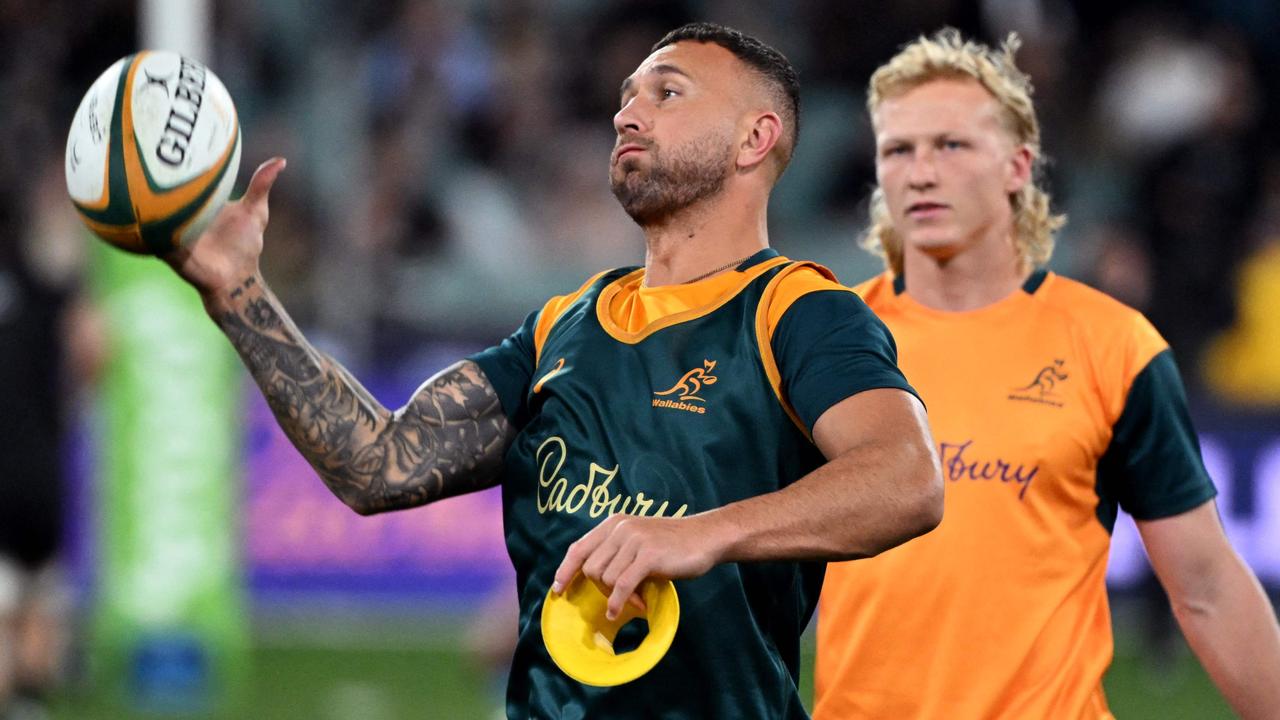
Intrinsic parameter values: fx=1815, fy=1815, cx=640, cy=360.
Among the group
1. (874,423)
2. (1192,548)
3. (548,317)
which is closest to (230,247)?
(548,317)

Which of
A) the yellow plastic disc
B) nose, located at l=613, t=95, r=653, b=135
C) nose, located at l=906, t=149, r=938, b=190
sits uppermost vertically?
nose, located at l=613, t=95, r=653, b=135

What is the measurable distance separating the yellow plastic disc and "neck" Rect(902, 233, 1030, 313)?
A: 1588 mm

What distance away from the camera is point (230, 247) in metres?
3.27

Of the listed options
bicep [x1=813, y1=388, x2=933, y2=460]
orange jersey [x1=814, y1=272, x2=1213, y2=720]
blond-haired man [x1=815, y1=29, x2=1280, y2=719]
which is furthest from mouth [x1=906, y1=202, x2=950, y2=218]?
bicep [x1=813, y1=388, x2=933, y2=460]

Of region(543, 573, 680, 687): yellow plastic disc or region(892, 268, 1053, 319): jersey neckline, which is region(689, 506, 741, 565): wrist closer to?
region(543, 573, 680, 687): yellow plastic disc

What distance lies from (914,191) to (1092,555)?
36.8 inches

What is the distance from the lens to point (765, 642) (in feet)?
10.3

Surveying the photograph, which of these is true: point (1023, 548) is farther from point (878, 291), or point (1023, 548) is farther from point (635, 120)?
point (635, 120)

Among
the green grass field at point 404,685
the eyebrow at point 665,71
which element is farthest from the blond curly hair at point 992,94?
the green grass field at point 404,685

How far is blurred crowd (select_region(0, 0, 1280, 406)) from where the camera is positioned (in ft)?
36.3

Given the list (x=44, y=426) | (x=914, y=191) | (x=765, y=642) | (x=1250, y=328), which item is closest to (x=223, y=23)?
(x=44, y=426)

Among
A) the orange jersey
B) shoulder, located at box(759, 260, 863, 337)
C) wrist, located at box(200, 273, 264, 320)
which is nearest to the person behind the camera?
shoulder, located at box(759, 260, 863, 337)

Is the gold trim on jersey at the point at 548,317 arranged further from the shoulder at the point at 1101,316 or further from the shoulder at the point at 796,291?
the shoulder at the point at 1101,316

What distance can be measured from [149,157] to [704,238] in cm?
103
